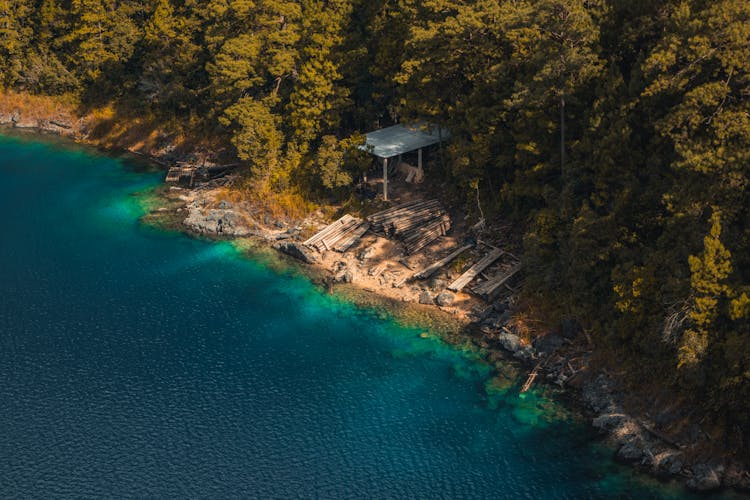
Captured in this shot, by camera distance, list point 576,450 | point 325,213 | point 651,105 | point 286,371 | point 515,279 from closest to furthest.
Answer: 1. point 576,450
2. point 651,105
3. point 286,371
4. point 515,279
5. point 325,213

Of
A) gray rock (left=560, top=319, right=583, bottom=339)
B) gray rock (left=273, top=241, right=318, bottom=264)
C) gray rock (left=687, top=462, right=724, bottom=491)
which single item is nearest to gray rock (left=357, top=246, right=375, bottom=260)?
gray rock (left=273, top=241, right=318, bottom=264)

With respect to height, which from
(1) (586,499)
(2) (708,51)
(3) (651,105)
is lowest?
(1) (586,499)

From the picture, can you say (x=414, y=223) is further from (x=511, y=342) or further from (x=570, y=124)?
(x=570, y=124)

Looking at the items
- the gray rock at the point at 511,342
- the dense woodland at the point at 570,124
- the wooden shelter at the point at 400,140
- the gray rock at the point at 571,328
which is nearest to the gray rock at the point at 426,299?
the gray rock at the point at 511,342

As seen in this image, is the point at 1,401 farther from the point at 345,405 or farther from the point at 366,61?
the point at 366,61

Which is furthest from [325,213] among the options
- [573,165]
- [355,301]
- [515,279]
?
[573,165]

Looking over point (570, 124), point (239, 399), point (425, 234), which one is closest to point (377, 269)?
point (425, 234)
